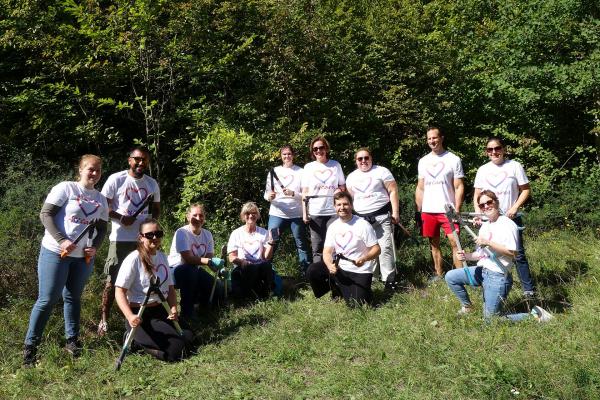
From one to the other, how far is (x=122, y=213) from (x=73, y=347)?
1.30 meters

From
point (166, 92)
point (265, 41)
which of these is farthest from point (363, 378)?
point (265, 41)

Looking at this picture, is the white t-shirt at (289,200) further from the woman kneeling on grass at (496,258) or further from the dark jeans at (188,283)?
the woman kneeling on grass at (496,258)

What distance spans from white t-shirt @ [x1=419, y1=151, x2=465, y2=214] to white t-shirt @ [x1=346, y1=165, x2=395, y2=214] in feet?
1.38

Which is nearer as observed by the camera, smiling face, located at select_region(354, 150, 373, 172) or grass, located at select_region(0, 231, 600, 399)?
grass, located at select_region(0, 231, 600, 399)

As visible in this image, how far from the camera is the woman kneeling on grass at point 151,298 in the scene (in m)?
4.81

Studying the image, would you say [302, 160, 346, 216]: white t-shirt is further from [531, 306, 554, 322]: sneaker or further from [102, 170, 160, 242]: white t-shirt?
[531, 306, 554, 322]: sneaker

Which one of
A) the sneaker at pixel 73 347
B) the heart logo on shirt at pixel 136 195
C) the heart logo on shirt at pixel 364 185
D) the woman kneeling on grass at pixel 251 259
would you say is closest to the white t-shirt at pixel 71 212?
the heart logo on shirt at pixel 136 195

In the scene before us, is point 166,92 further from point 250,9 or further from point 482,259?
point 482,259

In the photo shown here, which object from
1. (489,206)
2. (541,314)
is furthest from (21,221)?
(541,314)

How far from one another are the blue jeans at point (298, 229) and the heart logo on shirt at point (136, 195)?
5.44ft

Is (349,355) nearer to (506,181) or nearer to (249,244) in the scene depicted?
(249,244)

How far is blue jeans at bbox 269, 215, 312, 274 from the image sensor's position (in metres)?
6.62

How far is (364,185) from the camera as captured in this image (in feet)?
20.3

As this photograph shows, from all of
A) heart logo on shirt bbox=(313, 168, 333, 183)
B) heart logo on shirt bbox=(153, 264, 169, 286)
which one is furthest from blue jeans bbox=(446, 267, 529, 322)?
heart logo on shirt bbox=(153, 264, 169, 286)
